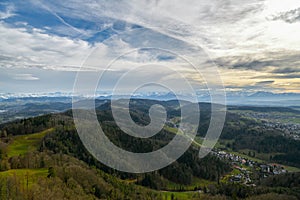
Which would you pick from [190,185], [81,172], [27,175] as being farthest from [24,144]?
[190,185]

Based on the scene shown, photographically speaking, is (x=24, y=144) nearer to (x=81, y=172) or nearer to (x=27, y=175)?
(x=81, y=172)

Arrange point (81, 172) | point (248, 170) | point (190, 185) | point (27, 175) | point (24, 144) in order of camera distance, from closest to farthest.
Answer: point (27, 175), point (81, 172), point (24, 144), point (190, 185), point (248, 170)

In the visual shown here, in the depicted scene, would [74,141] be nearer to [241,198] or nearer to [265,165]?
[241,198]

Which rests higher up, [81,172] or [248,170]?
[81,172]

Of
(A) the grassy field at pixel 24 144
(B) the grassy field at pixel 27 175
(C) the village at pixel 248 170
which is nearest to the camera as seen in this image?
(B) the grassy field at pixel 27 175

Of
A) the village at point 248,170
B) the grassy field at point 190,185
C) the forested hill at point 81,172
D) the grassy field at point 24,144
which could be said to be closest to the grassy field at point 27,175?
the forested hill at point 81,172

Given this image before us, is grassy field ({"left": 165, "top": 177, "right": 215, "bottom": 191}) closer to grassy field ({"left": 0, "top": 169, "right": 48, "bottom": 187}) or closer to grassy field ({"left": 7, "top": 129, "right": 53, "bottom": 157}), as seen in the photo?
grassy field ({"left": 7, "top": 129, "right": 53, "bottom": 157})

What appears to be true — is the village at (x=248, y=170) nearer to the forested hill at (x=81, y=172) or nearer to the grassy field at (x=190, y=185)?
the forested hill at (x=81, y=172)

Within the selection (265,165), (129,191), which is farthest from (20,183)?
(265,165)
